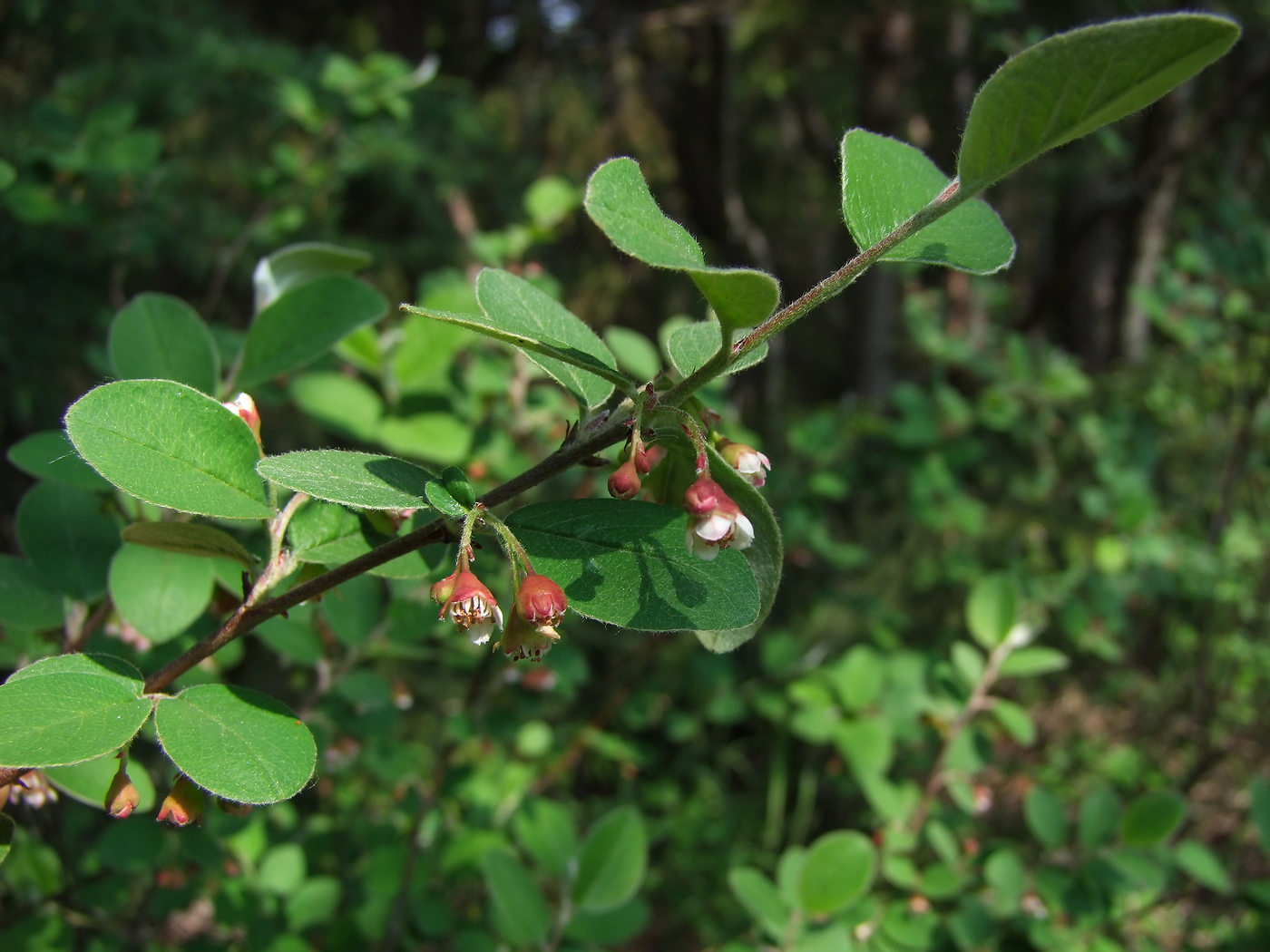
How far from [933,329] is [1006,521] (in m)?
0.55

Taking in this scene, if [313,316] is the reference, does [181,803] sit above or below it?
below

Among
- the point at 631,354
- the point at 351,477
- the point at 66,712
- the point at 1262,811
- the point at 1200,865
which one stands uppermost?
the point at 351,477

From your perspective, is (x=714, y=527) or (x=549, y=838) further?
(x=549, y=838)

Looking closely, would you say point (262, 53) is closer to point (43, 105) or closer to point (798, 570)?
point (43, 105)

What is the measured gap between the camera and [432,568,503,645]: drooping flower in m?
0.43

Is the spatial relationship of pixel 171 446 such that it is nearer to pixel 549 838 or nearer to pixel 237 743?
pixel 237 743

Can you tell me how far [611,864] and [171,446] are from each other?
2.28 feet

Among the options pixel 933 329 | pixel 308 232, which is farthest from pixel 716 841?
pixel 308 232

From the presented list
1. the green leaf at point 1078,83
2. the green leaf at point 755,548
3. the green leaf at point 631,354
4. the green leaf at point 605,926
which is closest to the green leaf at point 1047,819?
the green leaf at point 605,926

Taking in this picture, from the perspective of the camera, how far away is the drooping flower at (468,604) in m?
0.43

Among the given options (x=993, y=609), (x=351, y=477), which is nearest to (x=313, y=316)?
(x=351, y=477)

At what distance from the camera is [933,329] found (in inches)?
92.1

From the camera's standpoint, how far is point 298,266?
0.70 metres

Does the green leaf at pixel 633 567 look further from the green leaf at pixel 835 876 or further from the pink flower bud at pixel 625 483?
the green leaf at pixel 835 876
